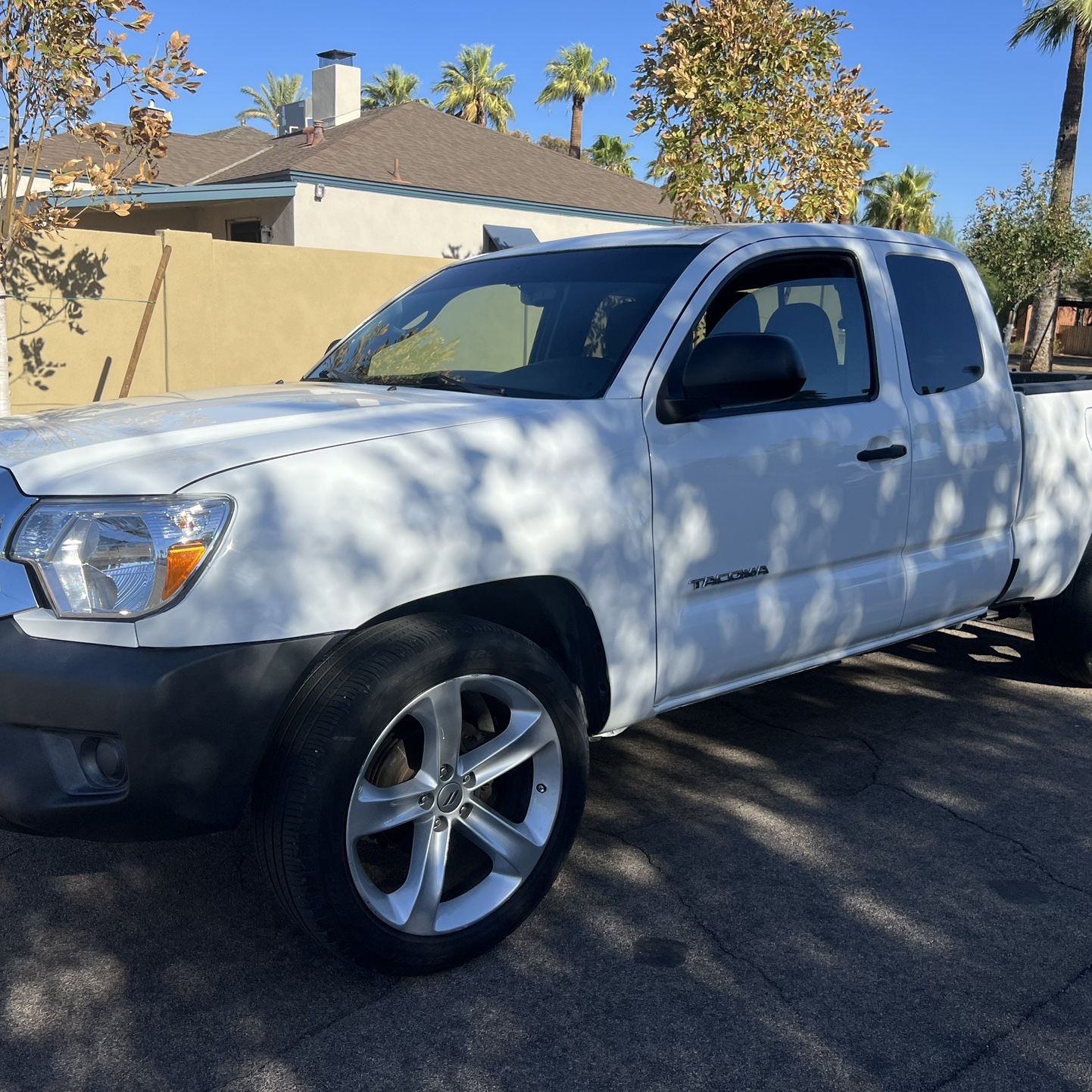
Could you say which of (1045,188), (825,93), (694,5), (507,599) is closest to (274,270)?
(694,5)

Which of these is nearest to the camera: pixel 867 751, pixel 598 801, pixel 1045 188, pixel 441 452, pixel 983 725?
pixel 441 452

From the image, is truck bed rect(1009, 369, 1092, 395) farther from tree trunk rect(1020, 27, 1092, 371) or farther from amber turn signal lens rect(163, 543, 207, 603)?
tree trunk rect(1020, 27, 1092, 371)

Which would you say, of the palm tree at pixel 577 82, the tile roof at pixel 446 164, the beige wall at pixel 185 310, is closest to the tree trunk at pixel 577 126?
the palm tree at pixel 577 82

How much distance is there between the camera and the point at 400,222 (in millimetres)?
21016

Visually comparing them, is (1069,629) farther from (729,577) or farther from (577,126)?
(577,126)

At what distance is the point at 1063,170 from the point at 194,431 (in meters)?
26.4

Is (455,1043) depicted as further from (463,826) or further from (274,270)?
(274,270)

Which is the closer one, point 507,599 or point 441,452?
point 441,452

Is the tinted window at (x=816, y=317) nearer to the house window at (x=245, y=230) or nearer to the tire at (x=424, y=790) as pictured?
the tire at (x=424, y=790)

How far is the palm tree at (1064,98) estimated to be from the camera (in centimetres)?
2423

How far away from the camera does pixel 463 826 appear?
298 centimetres

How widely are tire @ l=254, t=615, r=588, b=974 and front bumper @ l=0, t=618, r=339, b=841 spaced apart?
117 mm

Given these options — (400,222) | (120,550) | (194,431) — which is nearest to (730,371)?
(194,431)

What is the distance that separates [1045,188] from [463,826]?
28500 mm
